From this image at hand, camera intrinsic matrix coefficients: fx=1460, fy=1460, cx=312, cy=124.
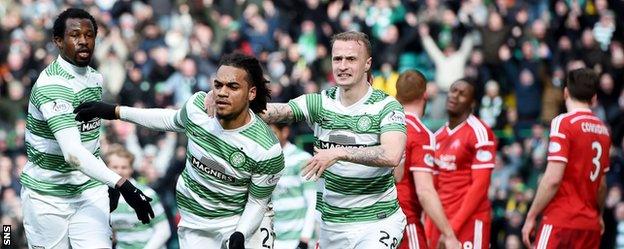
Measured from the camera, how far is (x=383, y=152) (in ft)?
36.8

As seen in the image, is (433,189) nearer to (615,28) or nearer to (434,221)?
(434,221)

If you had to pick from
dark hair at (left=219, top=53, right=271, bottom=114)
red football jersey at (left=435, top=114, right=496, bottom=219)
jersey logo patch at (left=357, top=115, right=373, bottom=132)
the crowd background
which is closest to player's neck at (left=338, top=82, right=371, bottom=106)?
jersey logo patch at (left=357, top=115, right=373, bottom=132)

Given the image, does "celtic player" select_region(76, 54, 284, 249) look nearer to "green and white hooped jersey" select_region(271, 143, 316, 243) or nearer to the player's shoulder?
the player's shoulder

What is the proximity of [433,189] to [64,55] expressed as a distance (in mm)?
3519

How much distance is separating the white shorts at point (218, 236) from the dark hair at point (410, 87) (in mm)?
2706

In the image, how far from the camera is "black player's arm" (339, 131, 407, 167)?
432 inches

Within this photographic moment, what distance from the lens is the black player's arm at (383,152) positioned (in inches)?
432

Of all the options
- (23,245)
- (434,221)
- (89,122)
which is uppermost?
(89,122)

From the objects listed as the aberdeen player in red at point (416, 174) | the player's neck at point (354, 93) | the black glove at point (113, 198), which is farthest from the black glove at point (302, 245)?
the player's neck at point (354, 93)

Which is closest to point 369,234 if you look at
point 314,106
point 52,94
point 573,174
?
point 314,106

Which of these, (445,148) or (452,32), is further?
(452,32)

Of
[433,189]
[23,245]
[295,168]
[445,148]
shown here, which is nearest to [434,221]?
[433,189]

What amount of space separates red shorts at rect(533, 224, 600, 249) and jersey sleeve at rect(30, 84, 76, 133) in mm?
4589

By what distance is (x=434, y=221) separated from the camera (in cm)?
1323
